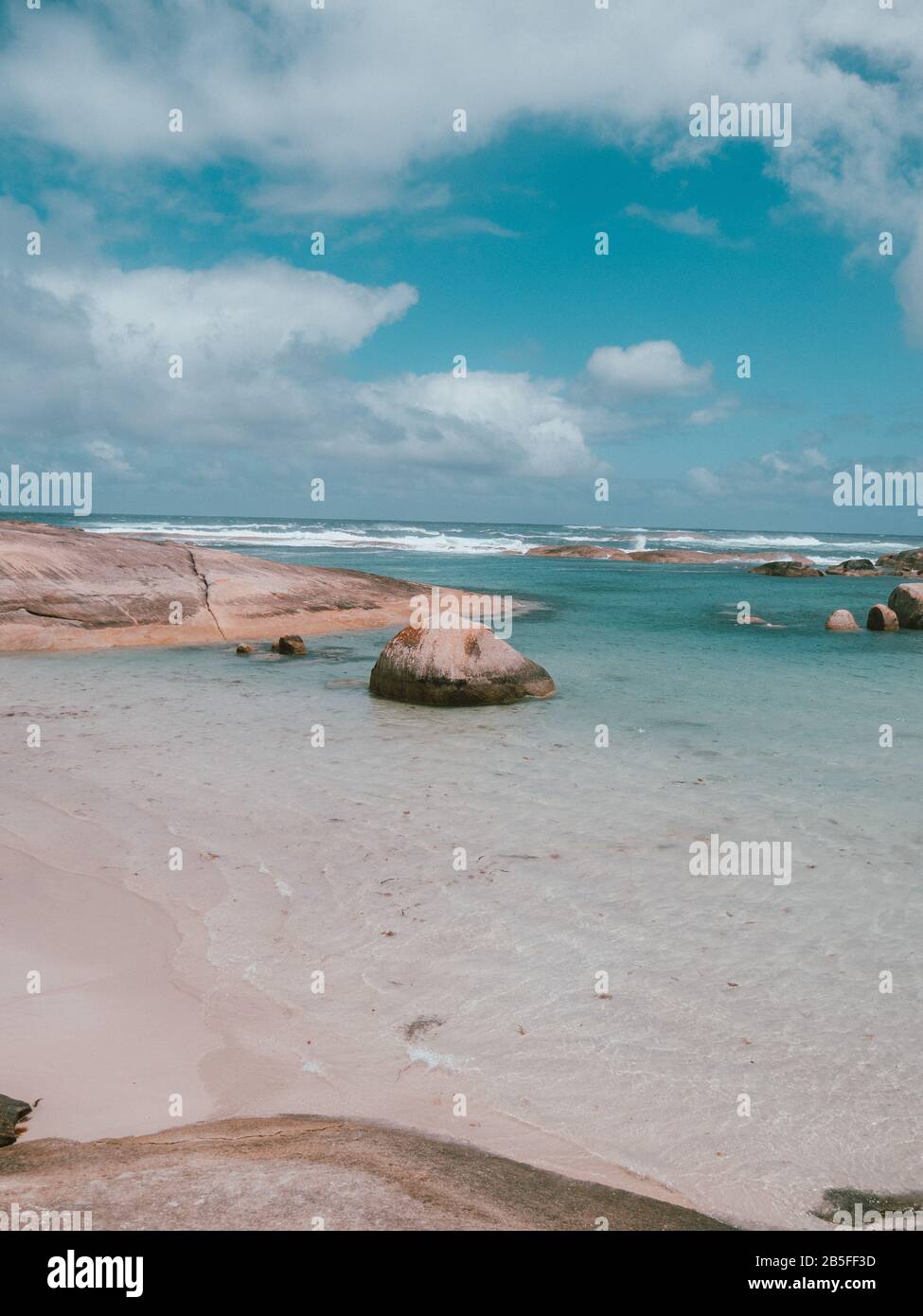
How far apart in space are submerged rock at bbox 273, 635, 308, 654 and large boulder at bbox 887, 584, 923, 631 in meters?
15.7

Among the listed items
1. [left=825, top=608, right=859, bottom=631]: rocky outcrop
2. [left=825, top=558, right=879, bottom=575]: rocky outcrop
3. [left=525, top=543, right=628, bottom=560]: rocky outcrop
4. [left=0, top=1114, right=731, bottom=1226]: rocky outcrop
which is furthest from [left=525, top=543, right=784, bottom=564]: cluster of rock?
[left=0, top=1114, right=731, bottom=1226]: rocky outcrop

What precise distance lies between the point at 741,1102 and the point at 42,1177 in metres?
2.63

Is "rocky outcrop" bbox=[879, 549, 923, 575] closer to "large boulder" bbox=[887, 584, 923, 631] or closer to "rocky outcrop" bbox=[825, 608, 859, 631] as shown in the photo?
"large boulder" bbox=[887, 584, 923, 631]

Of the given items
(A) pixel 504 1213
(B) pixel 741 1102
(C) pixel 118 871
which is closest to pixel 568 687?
(C) pixel 118 871

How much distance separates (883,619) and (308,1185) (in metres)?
22.5

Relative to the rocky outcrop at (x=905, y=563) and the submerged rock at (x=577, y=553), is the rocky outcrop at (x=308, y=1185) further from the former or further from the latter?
the submerged rock at (x=577, y=553)

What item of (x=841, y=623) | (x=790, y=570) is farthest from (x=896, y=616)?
(x=790, y=570)

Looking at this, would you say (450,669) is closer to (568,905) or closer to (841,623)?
(568,905)

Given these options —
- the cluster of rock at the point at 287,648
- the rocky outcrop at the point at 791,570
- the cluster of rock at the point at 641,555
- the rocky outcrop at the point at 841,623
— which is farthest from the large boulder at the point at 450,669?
the cluster of rock at the point at 641,555

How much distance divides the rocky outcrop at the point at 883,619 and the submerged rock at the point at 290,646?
48.9ft

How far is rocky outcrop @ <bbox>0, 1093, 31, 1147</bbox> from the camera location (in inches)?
112
